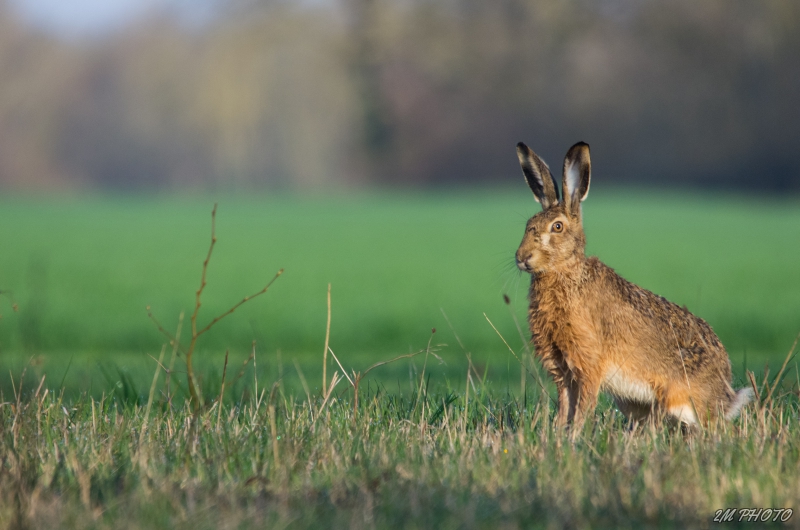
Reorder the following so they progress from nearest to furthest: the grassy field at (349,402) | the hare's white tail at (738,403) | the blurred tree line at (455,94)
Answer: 1. the grassy field at (349,402)
2. the hare's white tail at (738,403)
3. the blurred tree line at (455,94)

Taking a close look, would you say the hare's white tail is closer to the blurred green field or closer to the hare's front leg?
the blurred green field

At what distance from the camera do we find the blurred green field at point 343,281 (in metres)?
9.19

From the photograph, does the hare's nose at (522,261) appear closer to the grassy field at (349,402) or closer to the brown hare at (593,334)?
the brown hare at (593,334)

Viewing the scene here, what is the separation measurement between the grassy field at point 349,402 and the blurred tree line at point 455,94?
24.0 m

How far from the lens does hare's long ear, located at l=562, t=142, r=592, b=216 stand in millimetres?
4320

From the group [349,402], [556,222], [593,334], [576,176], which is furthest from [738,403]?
[349,402]

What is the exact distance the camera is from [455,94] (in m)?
55.0

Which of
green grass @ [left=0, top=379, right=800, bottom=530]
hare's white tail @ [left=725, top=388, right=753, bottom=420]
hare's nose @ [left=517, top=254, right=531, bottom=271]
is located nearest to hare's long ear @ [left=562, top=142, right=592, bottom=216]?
hare's nose @ [left=517, top=254, right=531, bottom=271]

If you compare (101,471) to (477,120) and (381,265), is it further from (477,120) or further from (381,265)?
(477,120)

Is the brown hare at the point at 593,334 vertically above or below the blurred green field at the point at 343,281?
above

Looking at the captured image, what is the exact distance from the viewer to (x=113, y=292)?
46.2ft

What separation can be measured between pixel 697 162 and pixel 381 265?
32875 mm

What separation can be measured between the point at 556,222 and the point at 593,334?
1.88ft

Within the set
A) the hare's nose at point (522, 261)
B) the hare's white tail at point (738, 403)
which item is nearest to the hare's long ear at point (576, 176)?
the hare's nose at point (522, 261)
